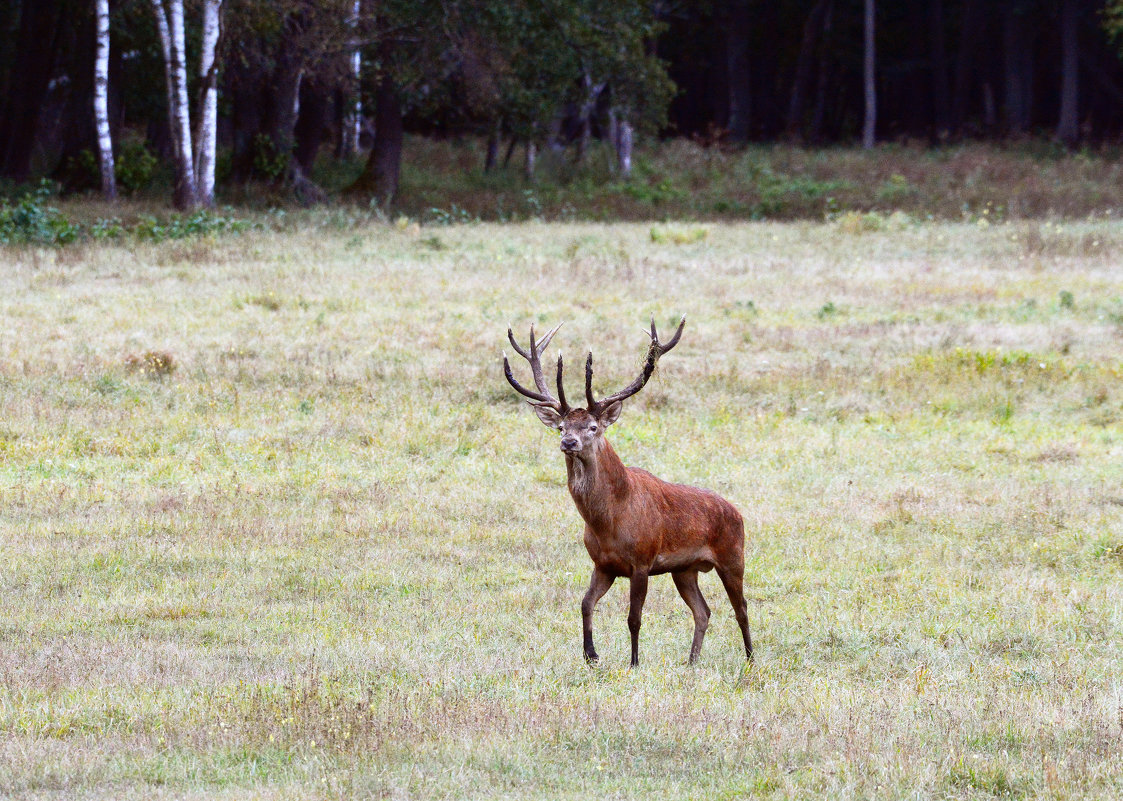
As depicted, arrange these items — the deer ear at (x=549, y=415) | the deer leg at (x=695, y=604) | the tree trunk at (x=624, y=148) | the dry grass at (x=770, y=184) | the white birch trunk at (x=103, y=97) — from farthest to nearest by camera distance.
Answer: the tree trunk at (x=624, y=148) < the dry grass at (x=770, y=184) < the white birch trunk at (x=103, y=97) < the deer leg at (x=695, y=604) < the deer ear at (x=549, y=415)

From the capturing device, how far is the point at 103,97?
95.0 feet

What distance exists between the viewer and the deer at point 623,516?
25.3 feet

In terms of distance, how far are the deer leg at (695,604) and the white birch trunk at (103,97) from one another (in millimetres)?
23395

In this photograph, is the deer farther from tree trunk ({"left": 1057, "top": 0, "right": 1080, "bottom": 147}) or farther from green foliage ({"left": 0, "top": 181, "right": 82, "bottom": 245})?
tree trunk ({"left": 1057, "top": 0, "right": 1080, "bottom": 147})

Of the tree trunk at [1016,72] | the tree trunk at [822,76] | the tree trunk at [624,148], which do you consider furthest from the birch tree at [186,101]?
the tree trunk at [1016,72]

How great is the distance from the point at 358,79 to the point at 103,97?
673 cm

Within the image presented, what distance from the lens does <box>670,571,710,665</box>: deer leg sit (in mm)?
8219

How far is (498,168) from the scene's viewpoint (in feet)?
140

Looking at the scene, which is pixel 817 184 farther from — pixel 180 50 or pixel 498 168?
pixel 180 50

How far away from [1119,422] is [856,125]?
47.2 meters

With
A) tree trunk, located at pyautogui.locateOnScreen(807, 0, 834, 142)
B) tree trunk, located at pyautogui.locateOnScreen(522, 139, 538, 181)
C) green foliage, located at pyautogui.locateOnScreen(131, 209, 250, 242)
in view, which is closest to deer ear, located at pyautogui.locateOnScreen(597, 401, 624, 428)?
green foliage, located at pyautogui.locateOnScreen(131, 209, 250, 242)

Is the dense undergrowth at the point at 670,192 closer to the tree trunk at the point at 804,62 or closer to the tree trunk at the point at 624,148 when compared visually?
the tree trunk at the point at 624,148

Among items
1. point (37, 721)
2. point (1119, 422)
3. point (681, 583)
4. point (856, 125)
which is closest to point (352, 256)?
point (1119, 422)

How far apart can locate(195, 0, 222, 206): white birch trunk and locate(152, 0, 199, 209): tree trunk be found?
0.21 m
